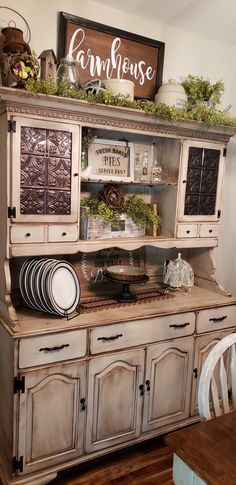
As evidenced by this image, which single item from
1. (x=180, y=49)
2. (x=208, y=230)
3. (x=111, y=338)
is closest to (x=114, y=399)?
(x=111, y=338)

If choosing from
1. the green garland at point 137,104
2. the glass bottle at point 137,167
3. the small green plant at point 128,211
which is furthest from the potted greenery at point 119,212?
the green garland at point 137,104

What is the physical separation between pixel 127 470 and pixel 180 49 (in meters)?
2.64

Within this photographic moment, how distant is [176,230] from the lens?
95.2 inches

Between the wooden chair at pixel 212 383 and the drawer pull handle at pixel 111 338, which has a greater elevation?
the wooden chair at pixel 212 383

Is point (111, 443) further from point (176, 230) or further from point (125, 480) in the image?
point (176, 230)

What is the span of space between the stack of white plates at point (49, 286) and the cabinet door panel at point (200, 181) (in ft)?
2.72

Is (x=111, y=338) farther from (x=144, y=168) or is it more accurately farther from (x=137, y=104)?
(x=137, y=104)

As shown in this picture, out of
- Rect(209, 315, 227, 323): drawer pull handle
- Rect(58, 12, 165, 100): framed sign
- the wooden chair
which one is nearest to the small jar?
Rect(58, 12, 165, 100): framed sign

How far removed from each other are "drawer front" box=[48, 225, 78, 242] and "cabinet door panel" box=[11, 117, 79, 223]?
0.14ft

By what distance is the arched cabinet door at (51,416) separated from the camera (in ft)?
6.04

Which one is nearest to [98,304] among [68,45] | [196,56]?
[68,45]

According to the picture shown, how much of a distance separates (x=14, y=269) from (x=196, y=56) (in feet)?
6.31

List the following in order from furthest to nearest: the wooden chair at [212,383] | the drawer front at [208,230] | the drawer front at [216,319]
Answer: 1. the drawer front at [208,230]
2. the drawer front at [216,319]
3. the wooden chair at [212,383]

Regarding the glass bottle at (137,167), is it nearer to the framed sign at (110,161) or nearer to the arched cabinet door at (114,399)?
the framed sign at (110,161)
